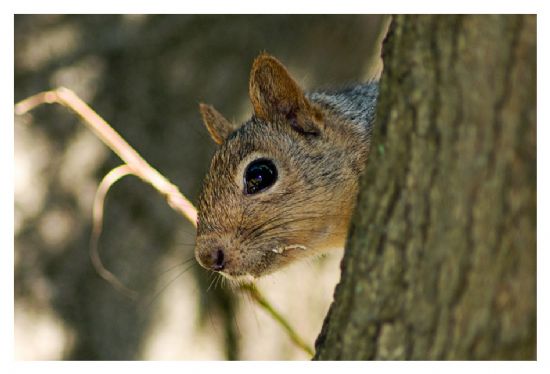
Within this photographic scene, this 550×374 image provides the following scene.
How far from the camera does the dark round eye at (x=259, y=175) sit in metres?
2.68

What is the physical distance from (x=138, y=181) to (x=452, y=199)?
3191 millimetres

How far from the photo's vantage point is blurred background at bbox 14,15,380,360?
4.35 meters

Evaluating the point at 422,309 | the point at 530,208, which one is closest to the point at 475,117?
the point at 530,208

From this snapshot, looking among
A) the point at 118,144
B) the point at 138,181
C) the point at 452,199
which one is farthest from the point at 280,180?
the point at 138,181

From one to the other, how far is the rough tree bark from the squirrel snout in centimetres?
93

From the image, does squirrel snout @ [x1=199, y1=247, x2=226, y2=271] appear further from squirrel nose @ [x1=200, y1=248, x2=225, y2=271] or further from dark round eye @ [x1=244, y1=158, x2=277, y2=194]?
dark round eye @ [x1=244, y1=158, x2=277, y2=194]

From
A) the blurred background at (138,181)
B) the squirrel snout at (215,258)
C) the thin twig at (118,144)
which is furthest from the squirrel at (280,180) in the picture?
the blurred background at (138,181)

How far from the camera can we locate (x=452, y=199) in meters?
1.51

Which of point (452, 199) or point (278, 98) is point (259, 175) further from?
point (452, 199)

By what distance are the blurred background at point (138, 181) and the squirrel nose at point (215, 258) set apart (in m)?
1.81

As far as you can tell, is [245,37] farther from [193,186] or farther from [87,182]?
[87,182]

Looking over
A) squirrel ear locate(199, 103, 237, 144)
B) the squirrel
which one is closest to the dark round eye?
the squirrel

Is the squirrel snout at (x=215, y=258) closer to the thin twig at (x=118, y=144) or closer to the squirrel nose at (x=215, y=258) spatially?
the squirrel nose at (x=215, y=258)

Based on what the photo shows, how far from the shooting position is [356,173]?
2.71 meters
